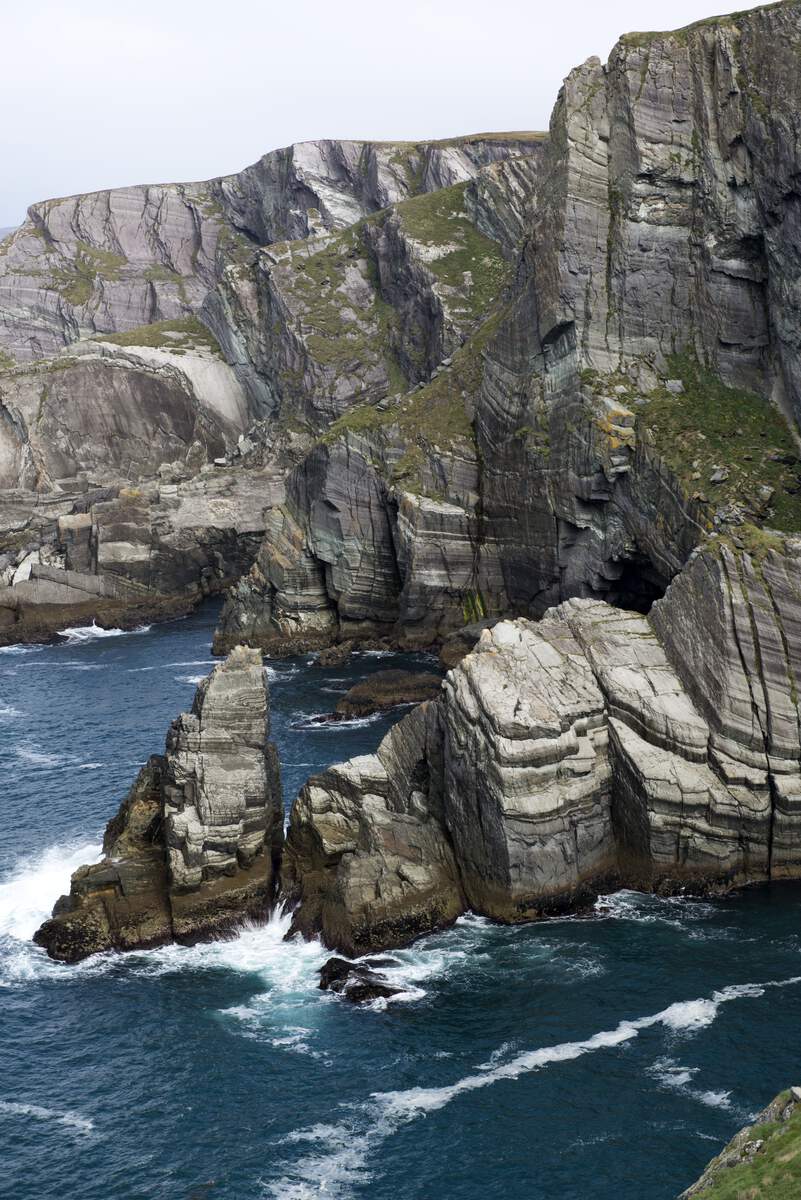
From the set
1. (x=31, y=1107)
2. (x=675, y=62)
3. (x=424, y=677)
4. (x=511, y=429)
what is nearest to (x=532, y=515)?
(x=511, y=429)

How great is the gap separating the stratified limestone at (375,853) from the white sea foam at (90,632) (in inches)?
2463

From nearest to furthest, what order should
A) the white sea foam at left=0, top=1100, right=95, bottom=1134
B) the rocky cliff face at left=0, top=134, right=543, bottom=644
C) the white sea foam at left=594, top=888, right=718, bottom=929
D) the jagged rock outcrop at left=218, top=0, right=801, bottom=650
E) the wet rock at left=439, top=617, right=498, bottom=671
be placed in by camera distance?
the white sea foam at left=0, top=1100, right=95, bottom=1134, the white sea foam at left=594, top=888, right=718, bottom=929, the jagged rock outcrop at left=218, top=0, right=801, bottom=650, the wet rock at left=439, top=617, right=498, bottom=671, the rocky cliff face at left=0, top=134, right=543, bottom=644

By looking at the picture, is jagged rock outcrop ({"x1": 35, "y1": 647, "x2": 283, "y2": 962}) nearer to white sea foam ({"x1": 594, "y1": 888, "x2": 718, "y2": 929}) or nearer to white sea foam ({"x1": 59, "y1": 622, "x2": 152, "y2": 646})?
white sea foam ({"x1": 594, "y1": 888, "x2": 718, "y2": 929})

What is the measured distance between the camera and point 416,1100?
149ft

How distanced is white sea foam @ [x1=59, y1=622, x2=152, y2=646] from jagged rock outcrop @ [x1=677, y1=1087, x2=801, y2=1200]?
95.5 meters

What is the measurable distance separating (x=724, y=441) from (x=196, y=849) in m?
44.9

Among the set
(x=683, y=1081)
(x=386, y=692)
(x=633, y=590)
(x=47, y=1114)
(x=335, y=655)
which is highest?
(x=633, y=590)

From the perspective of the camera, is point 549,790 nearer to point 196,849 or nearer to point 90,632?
point 196,849

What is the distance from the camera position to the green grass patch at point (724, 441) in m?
78.0

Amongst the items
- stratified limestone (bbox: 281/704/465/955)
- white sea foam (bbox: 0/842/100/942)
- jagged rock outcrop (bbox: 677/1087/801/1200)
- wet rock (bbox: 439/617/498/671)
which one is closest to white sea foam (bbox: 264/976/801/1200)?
jagged rock outcrop (bbox: 677/1087/801/1200)

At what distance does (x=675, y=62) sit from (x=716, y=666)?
49165mm

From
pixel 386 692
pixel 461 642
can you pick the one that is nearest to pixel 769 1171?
pixel 386 692

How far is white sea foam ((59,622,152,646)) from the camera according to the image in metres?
122

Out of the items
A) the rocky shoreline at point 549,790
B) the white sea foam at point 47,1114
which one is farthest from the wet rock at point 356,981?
the white sea foam at point 47,1114
